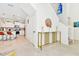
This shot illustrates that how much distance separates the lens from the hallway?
4.35ft

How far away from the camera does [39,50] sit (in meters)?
1.33

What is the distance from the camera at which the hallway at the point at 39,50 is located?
1.33 meters

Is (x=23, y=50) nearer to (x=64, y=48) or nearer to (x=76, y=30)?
(x=64, y=48)

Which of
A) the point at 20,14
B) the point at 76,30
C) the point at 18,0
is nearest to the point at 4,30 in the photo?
the point at 20,14

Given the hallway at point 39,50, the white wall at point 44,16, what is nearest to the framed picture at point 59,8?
the white wall at point 44,16

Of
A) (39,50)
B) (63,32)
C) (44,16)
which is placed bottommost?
(39,50)

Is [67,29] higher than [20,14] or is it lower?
lower

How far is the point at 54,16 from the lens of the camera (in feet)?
4.45

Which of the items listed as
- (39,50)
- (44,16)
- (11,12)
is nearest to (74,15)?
(44,16)

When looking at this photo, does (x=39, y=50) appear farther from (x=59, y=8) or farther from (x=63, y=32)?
(x=59, y=8)

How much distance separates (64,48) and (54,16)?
379 millimetres

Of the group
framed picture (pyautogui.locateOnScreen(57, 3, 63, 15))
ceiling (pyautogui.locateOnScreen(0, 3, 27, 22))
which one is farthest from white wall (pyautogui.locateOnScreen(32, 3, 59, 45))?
ceiling (pyautogui.locateOnScreen(0, 3, 27, 22))

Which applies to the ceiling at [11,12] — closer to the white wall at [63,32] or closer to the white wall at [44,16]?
the white wall at [44,16]

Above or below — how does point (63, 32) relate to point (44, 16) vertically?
below
